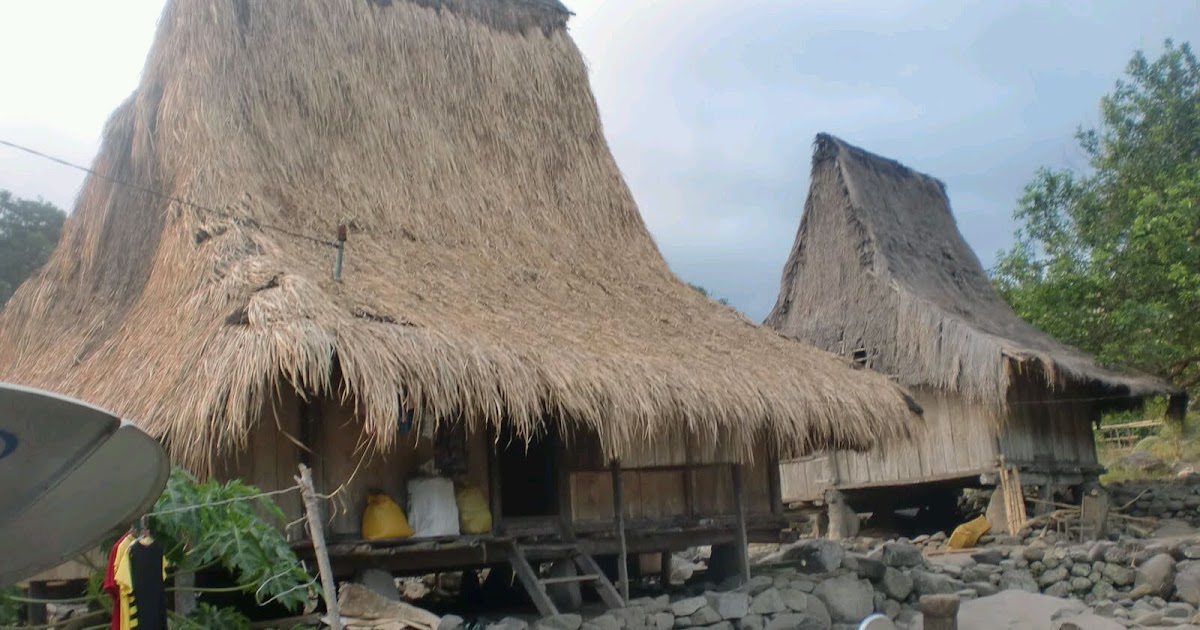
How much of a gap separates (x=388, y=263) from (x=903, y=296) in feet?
32.2

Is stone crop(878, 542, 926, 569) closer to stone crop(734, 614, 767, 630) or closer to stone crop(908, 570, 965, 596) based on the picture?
stone crop(908, 570, 965, 596)

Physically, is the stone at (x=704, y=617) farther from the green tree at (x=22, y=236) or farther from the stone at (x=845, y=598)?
the green tree at (x=22, y=236)

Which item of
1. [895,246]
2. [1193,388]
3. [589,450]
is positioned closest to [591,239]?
[589,450]

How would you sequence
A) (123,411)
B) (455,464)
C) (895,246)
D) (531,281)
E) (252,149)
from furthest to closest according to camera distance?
(895,246), (531,281), (252,149), (455,464), (123,411)

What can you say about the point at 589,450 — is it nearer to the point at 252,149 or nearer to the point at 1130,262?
the point at 252,149

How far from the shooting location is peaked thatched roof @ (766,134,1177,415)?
50.9 ft

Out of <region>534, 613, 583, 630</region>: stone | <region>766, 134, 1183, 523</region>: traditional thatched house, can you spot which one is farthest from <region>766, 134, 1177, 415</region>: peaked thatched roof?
<region>534, 613, 583, 630</region>: stone

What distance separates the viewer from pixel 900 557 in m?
11.4

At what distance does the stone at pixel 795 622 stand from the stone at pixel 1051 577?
16.8 ft

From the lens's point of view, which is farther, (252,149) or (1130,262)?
(1130,262)

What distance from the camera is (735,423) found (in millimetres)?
8734

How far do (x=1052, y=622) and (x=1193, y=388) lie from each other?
916 centimetres

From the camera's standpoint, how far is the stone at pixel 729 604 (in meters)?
9.28

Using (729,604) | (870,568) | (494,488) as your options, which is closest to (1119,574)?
(870,568)
